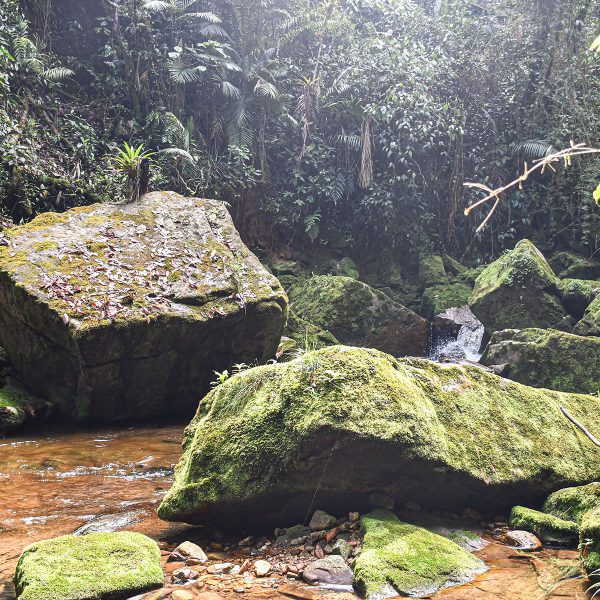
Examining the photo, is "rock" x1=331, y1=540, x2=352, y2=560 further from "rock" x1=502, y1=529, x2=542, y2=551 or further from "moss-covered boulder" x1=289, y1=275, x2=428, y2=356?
"moss-covered boulder" x1=289, y1=275, x2=428, y2=356

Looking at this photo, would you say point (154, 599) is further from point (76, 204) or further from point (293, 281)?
point (293, 281)

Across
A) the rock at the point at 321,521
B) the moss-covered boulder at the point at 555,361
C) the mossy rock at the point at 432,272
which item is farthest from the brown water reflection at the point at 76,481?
the mossy rock at the point at 432,272

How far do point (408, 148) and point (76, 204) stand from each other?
26.8ft

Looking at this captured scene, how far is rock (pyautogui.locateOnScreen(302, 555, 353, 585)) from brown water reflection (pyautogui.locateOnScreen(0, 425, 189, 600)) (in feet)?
3.73

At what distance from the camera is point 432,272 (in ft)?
42.7

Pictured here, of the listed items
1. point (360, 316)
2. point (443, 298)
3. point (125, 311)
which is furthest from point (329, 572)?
point (443, 298)

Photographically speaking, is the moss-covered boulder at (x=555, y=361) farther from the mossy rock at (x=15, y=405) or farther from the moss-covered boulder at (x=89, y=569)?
the mossy rock at (x=15, y=405)

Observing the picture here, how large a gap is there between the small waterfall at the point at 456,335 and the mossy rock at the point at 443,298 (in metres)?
0.18

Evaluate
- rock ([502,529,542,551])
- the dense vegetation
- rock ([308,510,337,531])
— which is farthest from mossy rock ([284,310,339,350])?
rock ([502,529,542,551])

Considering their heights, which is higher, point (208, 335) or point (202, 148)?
point (202, 148)

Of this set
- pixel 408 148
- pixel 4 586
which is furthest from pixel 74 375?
pixel 408 148

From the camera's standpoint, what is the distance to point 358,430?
3160 millimetres

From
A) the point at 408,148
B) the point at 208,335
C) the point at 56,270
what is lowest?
the point at 208,335

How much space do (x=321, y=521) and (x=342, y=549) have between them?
0.97ft
